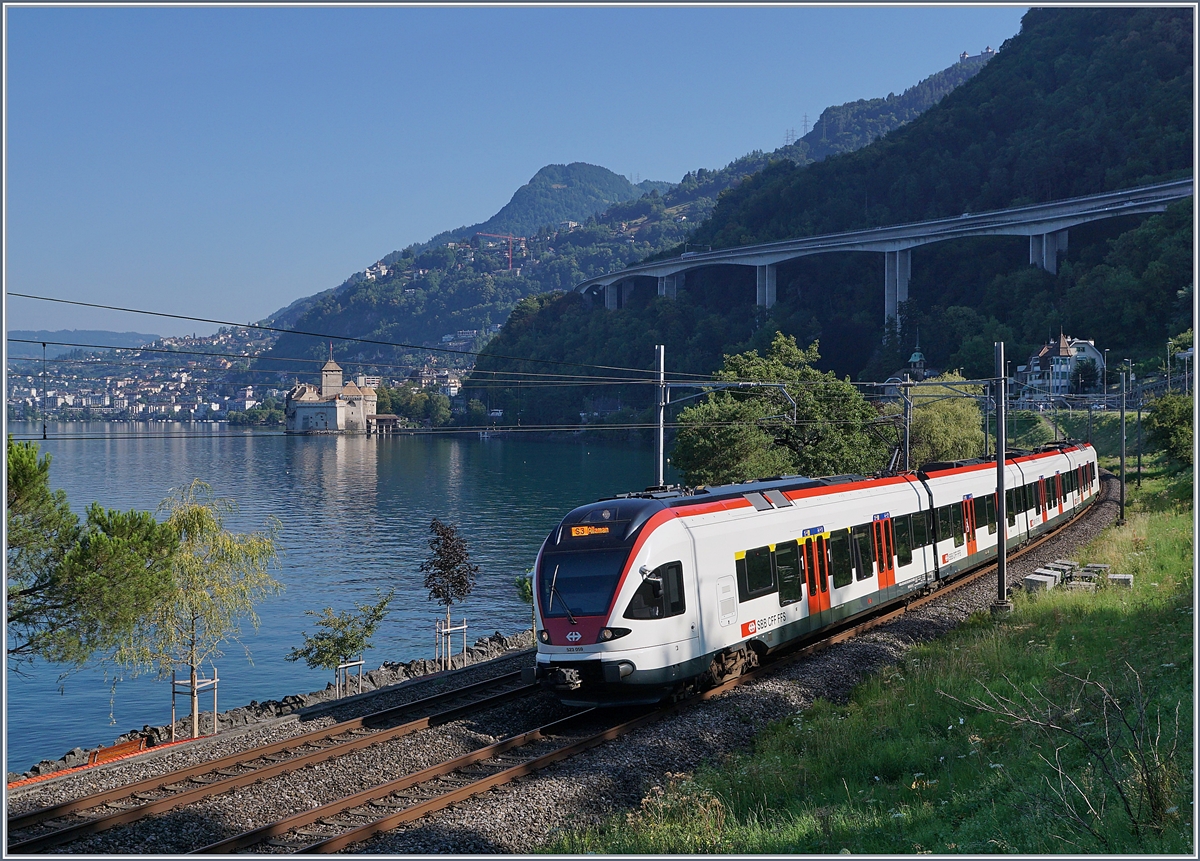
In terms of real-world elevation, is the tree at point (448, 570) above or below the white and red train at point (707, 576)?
below

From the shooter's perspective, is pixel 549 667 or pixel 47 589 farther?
pixel 47 589

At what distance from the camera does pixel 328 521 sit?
66.3 meters

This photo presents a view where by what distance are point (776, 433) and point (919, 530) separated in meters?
20.2

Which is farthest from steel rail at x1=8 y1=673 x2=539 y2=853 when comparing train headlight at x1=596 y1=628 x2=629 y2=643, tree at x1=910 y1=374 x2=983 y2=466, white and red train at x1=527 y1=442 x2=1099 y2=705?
tree at x1=910 y1=374 x2=983 y2=466

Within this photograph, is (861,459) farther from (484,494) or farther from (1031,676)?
(484,494)

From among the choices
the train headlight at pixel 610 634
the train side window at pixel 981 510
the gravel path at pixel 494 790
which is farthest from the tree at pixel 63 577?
the train side window at pixel 981 510

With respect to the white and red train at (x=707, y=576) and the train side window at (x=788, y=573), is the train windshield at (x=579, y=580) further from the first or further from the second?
the train side window at (x=788, y=573)

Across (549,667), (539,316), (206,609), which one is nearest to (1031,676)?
(549,667)

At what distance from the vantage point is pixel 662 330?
148 meters

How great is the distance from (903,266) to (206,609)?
385ft

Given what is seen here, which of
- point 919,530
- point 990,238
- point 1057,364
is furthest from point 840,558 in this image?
point 990,238

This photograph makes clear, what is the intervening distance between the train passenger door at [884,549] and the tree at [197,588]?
12295mm

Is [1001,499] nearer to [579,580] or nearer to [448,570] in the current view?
[579,580]

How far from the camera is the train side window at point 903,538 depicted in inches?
840
